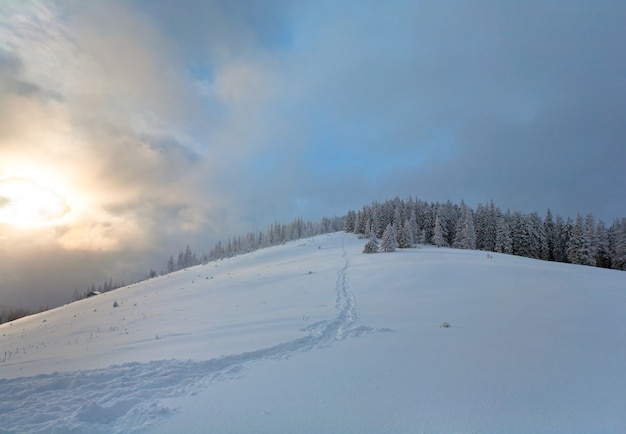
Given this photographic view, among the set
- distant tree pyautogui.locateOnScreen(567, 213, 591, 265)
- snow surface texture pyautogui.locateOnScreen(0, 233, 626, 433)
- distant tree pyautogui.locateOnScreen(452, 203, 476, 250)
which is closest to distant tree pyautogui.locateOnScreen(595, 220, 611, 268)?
distant tree pyautogui.locateOnScreen(567, 213, 591, 265)

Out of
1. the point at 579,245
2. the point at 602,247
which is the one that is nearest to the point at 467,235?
the point at 579,245

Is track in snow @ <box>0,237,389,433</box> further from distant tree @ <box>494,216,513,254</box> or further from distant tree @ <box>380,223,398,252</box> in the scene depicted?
distant tree @ <box>494,216,513,254</box>

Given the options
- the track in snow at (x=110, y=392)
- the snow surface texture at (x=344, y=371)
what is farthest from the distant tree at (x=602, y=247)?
the track in snow at (x=110, y=392)

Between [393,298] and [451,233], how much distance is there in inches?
2377

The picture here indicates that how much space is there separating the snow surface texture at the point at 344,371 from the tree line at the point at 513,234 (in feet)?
103

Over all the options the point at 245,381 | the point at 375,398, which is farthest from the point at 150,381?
the point at 375,398

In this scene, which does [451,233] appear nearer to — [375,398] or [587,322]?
[587,322]

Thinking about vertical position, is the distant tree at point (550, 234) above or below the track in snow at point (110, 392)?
above

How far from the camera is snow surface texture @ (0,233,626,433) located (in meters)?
5.36

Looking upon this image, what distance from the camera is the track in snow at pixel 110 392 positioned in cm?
521

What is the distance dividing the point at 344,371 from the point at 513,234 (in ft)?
218

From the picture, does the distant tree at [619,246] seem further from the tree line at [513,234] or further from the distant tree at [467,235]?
the distant tree at [467,235]

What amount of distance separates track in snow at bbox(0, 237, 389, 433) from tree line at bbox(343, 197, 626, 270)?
124 feet

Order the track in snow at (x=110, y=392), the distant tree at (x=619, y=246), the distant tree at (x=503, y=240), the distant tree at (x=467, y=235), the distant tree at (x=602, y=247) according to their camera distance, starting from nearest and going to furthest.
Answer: the track in snow at (x=110, y=392)
the distant tree at (x=619, y=246)
the distant tree at (x=602, y=247)
the distant tree at (x=503, y=240)
the distant tree at (x=467, y=235)
